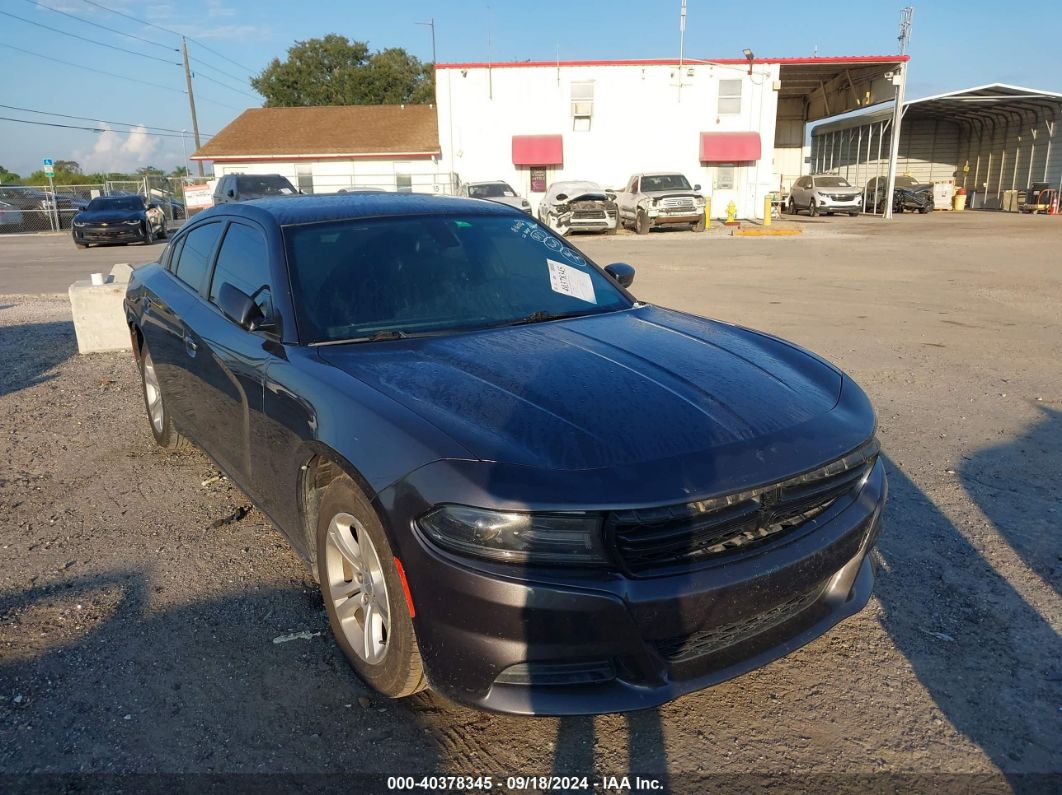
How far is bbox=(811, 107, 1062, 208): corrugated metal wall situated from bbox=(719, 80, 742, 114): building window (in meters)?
11.0

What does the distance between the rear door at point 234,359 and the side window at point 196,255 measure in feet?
0.57

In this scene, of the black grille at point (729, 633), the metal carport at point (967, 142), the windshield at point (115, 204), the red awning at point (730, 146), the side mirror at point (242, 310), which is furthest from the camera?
the metal carport at point (967, 142)

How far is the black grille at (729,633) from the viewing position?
7.52 ft

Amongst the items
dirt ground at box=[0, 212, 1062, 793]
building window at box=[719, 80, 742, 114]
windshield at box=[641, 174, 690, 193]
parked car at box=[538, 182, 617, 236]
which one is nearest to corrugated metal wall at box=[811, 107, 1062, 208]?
building window at box=[719, 80, 742, 114]

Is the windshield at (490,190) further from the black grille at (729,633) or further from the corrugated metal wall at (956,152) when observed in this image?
the black grille at (729,633)

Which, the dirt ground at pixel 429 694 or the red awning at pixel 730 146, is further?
the red awning at pixel 730 146

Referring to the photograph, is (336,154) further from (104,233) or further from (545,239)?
(545,239)

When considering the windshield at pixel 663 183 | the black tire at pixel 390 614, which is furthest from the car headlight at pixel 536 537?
the windshield at pixel 663 183

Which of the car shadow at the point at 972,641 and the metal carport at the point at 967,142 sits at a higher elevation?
the metal carport at the point at 967,142

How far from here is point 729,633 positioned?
2.41 meters

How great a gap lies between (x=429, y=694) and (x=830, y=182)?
36758mm

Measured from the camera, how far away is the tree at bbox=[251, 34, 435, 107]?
61.5m

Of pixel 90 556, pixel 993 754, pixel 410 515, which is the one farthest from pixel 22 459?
pixel 993 754

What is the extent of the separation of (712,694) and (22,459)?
4606mm
